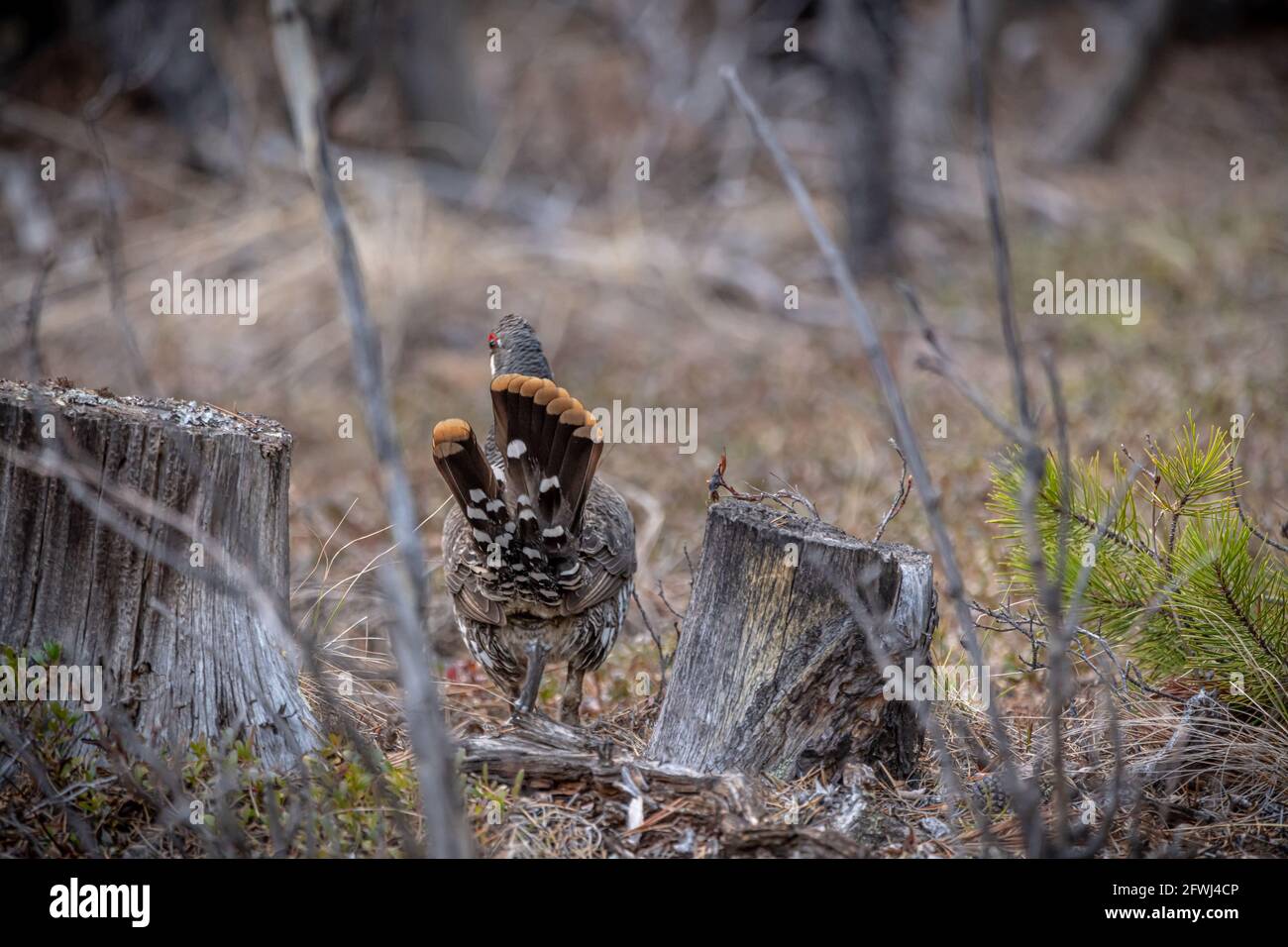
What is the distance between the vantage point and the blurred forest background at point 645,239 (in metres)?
6.76

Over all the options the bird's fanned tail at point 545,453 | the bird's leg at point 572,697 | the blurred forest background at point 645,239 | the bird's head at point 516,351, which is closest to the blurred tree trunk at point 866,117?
the blurred forest background at point 645,239

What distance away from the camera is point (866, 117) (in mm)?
9102

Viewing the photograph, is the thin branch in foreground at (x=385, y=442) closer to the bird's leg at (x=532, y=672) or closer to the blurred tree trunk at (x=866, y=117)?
the bird's leg at (x=532, y=672)

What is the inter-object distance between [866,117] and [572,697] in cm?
652

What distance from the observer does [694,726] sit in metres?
3.20

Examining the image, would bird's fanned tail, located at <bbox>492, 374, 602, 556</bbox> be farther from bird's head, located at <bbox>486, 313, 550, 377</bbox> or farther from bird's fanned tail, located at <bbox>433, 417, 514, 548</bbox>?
bird's head, located at <bbox>486, 313, 550, 377</bbox>

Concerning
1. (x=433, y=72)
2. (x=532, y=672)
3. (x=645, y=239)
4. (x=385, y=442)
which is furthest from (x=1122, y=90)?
(x=385, y=442)

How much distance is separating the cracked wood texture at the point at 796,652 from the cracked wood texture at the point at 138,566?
1.22 m

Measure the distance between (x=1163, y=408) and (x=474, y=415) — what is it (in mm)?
4459

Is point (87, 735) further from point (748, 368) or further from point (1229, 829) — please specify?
point (748, 368)

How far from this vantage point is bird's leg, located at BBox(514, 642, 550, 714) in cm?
381
